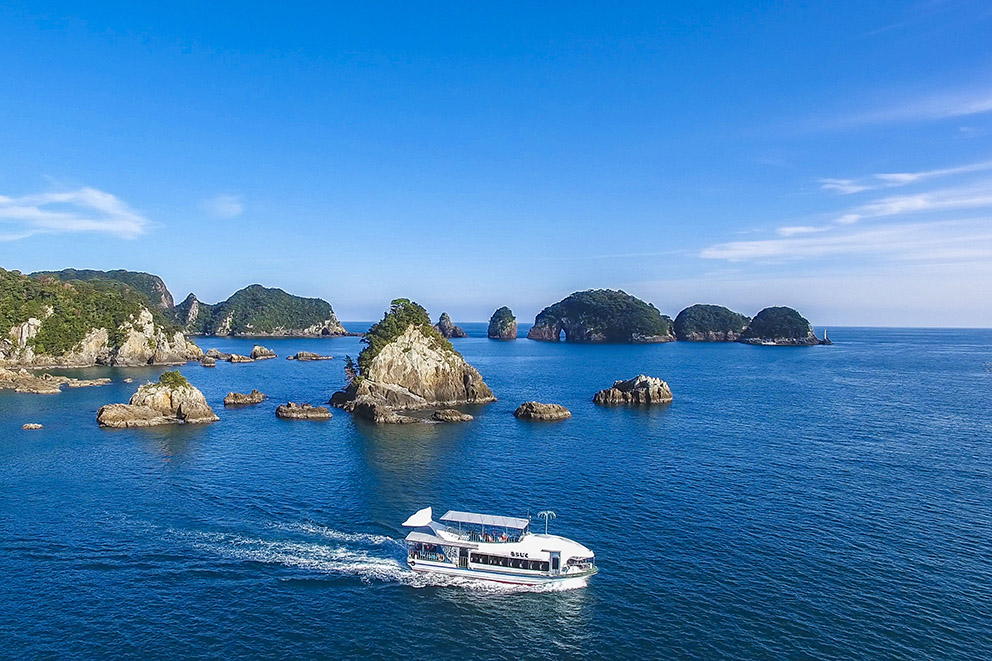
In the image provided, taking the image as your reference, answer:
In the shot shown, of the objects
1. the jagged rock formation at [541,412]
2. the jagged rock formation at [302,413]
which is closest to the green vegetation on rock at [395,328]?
the jagged rock formation at [302,413]

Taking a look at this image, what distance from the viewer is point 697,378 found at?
184 meters

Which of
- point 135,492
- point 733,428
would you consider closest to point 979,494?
point 733,428

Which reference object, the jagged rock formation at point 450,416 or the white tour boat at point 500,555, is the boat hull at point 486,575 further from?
the jagged rock formation at point 450,416

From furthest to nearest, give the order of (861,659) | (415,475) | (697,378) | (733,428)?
(697,378), (733,428), (415,475), (861,659)

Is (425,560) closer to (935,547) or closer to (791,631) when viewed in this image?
(791,631)

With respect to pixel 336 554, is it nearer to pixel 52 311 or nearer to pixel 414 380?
pixel 414 380

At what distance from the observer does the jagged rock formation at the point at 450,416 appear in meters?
114

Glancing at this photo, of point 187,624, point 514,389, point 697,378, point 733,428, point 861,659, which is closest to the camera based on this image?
point 861,659

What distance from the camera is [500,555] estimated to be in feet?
166

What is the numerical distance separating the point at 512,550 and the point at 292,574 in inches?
736

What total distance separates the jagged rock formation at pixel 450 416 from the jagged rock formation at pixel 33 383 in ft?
309

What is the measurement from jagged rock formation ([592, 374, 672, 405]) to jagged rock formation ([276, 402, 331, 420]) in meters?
62.4

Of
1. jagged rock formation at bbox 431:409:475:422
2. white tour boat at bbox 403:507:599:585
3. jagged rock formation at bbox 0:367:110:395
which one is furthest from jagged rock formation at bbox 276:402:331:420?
white tour boat at bbox 403:507:599:585

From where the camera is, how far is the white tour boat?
1945 inches
